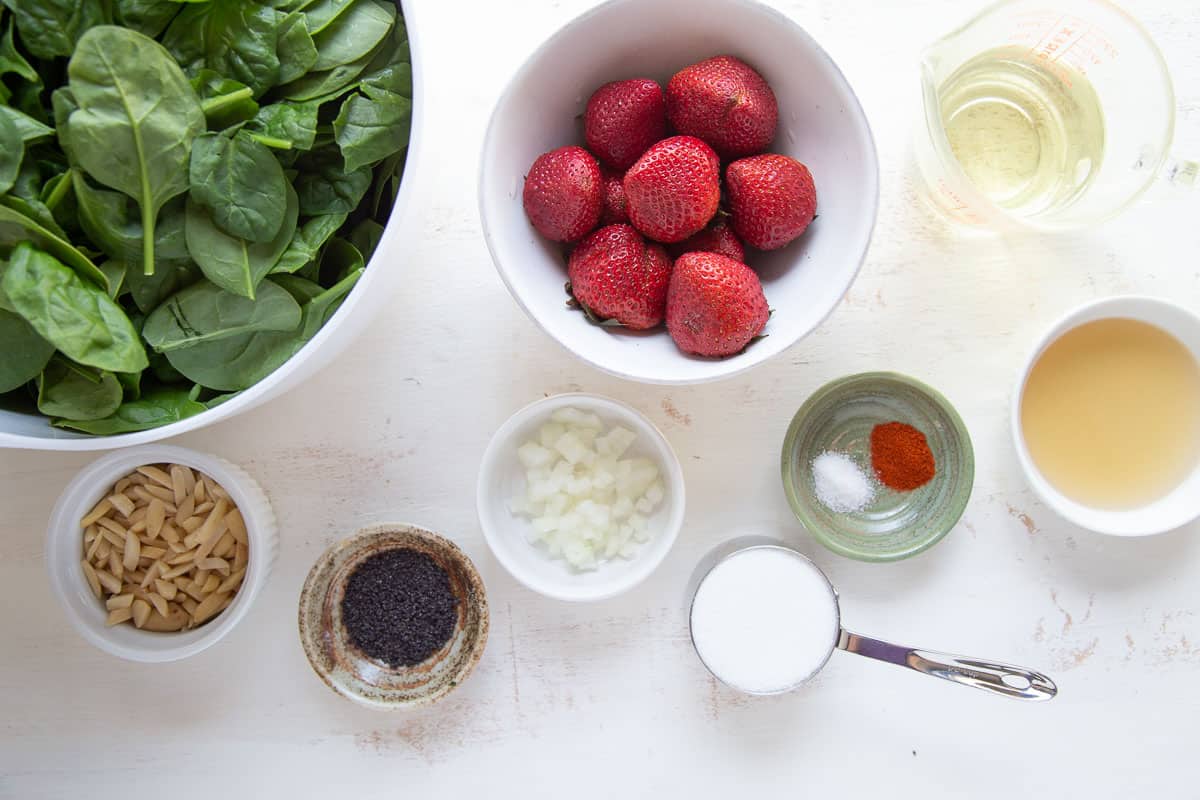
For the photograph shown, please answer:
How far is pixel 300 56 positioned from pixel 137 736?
863 mm

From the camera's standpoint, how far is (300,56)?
83 cm

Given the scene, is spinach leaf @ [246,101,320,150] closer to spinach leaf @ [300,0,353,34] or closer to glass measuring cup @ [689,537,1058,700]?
spinach leaf @ [300,0,353,34]

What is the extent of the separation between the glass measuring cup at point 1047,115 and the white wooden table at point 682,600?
0.05 metres

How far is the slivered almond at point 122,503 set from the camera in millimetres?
1065

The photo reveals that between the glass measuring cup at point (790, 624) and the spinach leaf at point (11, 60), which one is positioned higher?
the spinach leaf at point (11, 60)

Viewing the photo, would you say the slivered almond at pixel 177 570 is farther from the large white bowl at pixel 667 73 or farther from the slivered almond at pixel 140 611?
the large white bowl at pixel 667 73

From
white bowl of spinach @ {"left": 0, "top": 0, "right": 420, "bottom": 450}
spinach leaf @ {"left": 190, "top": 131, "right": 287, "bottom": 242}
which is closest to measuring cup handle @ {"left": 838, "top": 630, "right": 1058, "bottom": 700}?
white bowl of spinach @ {"left": 0, "top": 0, "right": 420, "bottom": 450}

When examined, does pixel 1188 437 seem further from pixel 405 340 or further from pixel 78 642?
pixel 78 642

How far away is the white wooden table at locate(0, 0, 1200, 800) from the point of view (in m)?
1.12

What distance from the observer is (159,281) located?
2.84 ft

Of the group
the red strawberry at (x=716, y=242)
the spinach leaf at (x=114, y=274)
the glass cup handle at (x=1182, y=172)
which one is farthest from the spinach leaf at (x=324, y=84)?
the glass cup handle at (x=1182, y=172)

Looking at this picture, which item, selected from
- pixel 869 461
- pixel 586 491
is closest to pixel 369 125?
pixel 586 491

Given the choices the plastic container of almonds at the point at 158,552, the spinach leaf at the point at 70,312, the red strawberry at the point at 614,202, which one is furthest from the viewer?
the plastic container of almonds at the point at 158,552

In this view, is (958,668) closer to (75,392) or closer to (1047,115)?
(1047,115)
